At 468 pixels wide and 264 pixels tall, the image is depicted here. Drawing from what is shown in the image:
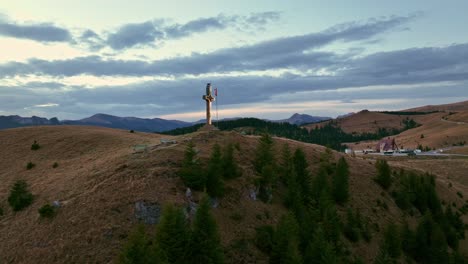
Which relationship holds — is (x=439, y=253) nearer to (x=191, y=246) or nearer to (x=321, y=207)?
(x=321, y=207)

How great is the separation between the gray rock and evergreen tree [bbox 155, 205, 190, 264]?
5.90 metres

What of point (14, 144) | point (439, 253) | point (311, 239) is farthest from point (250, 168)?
point (14, 144)

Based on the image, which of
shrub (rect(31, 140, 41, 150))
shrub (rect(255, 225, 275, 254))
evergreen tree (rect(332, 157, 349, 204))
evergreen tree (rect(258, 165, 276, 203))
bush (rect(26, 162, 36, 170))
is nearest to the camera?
shrub (rect(255, 225, 275, 254))

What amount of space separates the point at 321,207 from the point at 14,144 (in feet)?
205

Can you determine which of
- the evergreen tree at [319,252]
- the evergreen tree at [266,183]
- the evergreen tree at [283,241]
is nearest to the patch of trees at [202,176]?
the evergreen tree at [266,183]

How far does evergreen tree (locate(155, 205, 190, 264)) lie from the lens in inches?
1049

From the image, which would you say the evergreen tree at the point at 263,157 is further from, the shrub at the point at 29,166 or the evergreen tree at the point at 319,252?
the shrub at the point at 29,166

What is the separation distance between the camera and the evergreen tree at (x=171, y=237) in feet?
87.4

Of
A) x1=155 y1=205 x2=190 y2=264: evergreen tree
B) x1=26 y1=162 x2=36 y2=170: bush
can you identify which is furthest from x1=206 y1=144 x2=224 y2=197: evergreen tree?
x1=26 y1=162 x2=36 y2=170: bush

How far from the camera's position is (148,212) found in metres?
33.2

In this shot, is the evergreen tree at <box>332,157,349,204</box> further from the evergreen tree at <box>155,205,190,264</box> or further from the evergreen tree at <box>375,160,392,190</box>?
the evergreen tree at <box>155,205,190,264</box>

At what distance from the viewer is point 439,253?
47.3 m

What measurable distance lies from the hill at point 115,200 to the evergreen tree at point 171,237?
493 cm

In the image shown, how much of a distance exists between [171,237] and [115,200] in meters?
10.5
